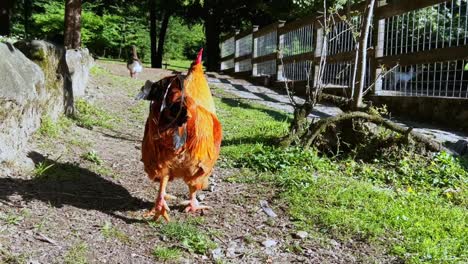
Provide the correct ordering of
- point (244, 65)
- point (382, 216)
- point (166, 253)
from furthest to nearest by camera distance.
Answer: point (244, 65) < point (382, 216) < point (166, 253)

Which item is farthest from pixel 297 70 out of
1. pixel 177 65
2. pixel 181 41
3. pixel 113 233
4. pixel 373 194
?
pixel 181 41

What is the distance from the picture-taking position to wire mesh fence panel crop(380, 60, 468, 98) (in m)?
7.36

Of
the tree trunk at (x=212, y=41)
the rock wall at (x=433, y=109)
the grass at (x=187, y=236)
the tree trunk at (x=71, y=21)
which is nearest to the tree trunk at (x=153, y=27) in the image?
the tree trunk at (x=212, y=41)

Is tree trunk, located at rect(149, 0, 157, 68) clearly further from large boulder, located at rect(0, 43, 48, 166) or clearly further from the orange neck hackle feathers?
the orange neck hackle feathers

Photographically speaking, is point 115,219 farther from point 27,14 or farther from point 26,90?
point 27,14

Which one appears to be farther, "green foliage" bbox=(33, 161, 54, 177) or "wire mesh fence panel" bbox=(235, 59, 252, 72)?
"wire mesh fence panel" bbox=(235, 59, 252, 72)

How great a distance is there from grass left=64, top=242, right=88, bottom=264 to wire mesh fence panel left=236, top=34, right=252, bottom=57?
15725mm

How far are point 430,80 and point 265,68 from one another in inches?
340

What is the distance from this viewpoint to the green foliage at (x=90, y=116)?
21.2 feet

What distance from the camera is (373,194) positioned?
4.36 meters

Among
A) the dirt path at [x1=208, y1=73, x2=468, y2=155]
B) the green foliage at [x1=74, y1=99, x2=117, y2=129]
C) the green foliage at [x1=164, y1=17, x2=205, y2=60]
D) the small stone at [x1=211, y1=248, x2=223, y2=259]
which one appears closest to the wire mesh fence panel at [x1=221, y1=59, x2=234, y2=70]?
the dirt path at [x1=208, y1=73, x2=468, y2=155]

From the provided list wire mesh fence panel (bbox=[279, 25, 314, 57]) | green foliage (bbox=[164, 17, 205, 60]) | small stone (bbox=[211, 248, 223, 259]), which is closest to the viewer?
small stone (bbox=[211, 248, 223, 259])

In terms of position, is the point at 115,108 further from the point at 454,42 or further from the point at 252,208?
the point at 454,42

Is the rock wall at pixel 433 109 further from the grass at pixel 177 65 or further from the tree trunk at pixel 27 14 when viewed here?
the tree trunk at pixel 27 14
